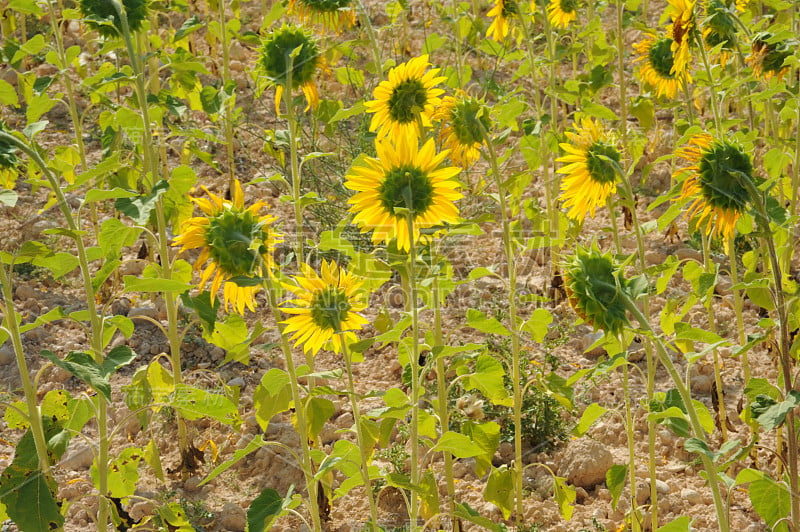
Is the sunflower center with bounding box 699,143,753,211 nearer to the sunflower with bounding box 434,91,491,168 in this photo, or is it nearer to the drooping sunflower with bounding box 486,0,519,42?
the sunflower with bounding box 434,91,491,168

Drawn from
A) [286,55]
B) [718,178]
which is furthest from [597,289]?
[286,55]

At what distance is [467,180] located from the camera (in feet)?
13.7

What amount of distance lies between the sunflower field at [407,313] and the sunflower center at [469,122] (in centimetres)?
1

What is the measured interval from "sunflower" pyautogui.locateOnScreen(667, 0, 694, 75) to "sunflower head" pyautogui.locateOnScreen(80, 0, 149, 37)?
1.54m

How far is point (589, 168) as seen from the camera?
7.32 ft

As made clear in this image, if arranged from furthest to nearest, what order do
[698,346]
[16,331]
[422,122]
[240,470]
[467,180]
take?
[467,180] → [698,346] → [240,470] → [422,122] → [16,331]

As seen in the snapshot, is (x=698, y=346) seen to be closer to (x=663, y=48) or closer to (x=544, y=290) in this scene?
(x=544, y=290)

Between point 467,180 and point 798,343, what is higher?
point 467,180

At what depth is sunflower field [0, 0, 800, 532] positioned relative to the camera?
184 centimetres

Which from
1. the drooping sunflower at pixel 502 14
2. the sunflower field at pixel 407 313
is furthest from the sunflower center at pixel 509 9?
the sunflower field at pixel 407 313

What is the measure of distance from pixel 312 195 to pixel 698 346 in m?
1.78

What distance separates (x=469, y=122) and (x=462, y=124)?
2.0 inches

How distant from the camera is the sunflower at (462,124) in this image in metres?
2.24

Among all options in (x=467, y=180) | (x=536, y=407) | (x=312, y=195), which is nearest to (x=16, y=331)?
(x=312, y=195)
